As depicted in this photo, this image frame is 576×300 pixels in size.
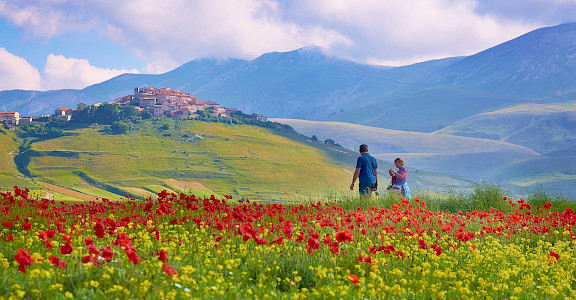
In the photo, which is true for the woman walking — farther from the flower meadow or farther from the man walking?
the flower meadow

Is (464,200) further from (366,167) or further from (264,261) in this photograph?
(264,261)

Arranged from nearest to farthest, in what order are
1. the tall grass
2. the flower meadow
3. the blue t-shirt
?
1. the flower meadow
2. the tall grass
3. the blue t-shirt

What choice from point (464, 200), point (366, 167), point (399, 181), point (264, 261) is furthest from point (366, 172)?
point (264, 261)

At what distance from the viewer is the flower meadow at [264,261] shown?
631 cm

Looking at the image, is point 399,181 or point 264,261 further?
point 399,181

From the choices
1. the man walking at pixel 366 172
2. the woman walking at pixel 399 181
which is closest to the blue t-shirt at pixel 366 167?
the man walking at pixel 366 172

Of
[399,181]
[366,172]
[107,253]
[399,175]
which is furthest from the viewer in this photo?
[399,181]

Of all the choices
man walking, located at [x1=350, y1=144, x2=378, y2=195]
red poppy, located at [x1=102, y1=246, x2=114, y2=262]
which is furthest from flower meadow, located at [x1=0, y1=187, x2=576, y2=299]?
man walking, located at [x1=350, y1=144, x2=378, y2=195]

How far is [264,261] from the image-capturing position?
25.3 ft

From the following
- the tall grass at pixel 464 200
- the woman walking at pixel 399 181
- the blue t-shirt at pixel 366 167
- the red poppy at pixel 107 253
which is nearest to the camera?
the red poppy at pixel 107 253

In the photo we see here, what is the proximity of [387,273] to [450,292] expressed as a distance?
1.10 m

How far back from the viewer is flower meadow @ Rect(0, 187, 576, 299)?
631 centimetres

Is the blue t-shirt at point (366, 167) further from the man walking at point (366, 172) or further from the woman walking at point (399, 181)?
the woman walking at point (399, 181)

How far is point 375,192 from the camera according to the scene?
17984 mm
